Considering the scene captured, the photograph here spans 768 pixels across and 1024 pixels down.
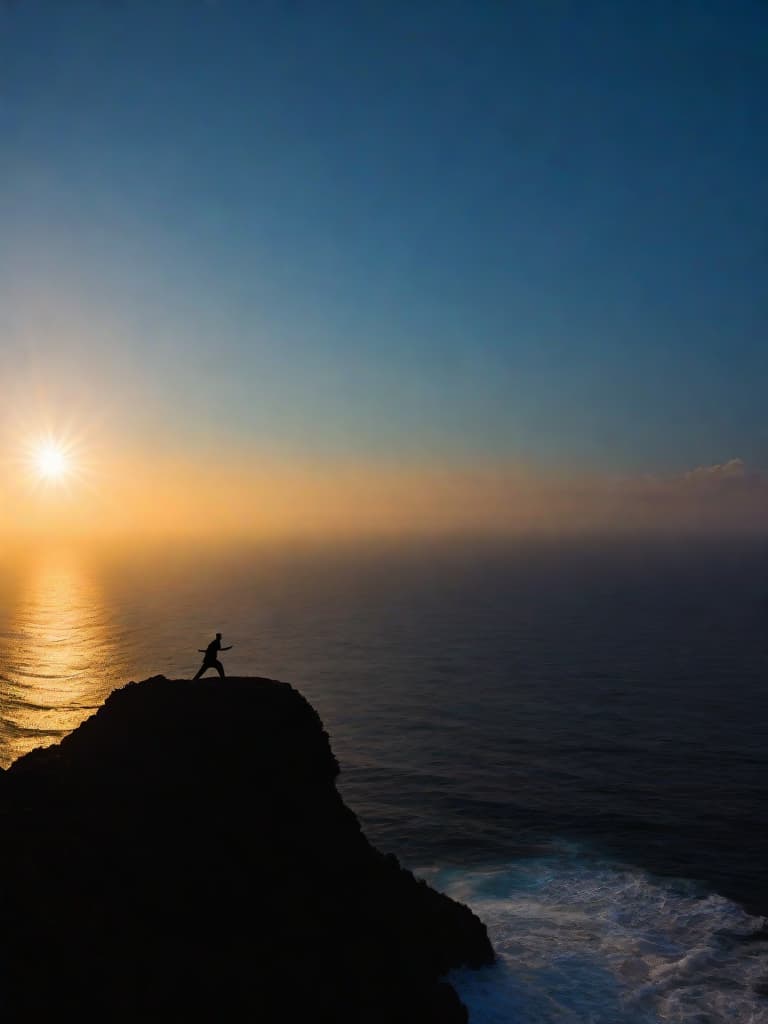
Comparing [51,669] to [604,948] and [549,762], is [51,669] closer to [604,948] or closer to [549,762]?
[549,762]

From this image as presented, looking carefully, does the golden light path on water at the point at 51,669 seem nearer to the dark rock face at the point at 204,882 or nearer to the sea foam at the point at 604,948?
the dark rock face at the point at 204,882

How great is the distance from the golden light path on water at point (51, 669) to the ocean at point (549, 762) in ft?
1.47

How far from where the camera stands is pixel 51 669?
100188 mm

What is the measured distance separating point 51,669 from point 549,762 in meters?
77.5

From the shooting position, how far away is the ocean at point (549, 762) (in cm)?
3297

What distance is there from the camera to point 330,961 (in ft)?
70.4

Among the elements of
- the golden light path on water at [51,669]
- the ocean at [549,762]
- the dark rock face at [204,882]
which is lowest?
the ocean at [549,762]

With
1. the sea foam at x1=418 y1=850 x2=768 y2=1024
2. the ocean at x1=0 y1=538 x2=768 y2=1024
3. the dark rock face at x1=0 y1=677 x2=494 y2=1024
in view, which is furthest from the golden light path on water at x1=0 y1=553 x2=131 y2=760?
the sea foam at x1=418 y1=850 x2=768 y2=1024

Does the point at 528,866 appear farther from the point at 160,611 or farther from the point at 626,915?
the point at 160,611

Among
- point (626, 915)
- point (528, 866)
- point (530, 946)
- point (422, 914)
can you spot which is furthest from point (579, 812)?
point (422, 914)

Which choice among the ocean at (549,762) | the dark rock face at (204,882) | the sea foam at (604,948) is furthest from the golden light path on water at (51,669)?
→ the sea foam at (604,948)

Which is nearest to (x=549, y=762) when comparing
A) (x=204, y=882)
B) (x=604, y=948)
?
(x=604, y=948)

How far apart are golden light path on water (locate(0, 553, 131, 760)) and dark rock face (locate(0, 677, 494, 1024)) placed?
161ft

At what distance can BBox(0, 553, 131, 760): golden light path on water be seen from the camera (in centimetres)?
7406
